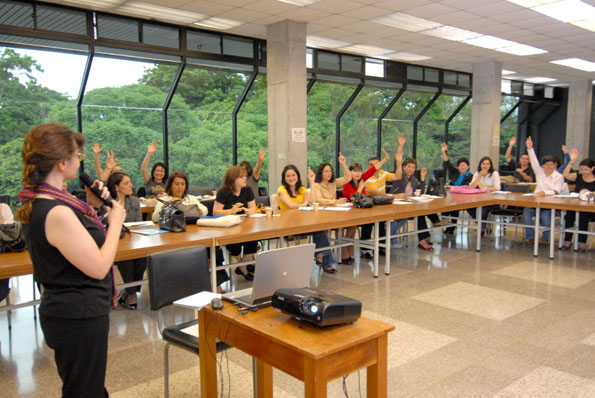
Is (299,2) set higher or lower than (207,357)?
higher

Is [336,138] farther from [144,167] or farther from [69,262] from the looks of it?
[69,262]

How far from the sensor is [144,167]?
7746mm

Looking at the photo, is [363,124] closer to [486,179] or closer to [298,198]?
[486,179]

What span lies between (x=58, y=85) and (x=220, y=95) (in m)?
2.85

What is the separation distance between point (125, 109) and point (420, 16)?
4967 mm

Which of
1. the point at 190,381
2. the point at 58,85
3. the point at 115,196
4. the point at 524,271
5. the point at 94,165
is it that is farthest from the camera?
the point at 94,165

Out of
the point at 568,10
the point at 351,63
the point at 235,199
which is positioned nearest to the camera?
the point at 235,199

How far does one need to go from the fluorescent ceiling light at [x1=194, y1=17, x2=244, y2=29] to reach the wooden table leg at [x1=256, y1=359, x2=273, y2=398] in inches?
255

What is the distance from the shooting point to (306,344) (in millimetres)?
1860

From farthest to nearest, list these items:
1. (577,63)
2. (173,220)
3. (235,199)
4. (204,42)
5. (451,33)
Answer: (577,63) → (451,33) → (204,42) → (235,199) → (173,220)

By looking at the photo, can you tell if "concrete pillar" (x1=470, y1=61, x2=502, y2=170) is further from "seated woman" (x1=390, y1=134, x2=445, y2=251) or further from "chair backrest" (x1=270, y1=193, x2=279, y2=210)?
"chair backrest" (x1=270, y1=193, x2=279, y2=210)

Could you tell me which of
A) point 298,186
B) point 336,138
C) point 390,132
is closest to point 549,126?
point 390,132

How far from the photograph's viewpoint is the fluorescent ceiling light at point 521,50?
998cm

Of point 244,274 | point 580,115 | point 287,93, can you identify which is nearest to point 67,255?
point 244,274
